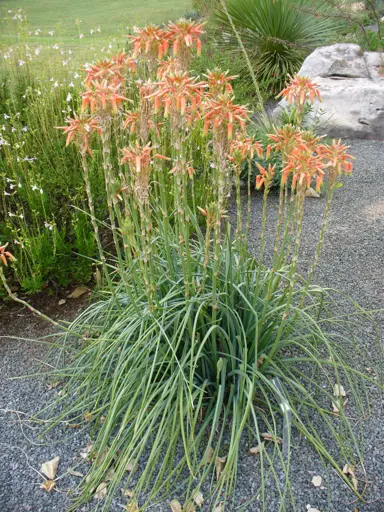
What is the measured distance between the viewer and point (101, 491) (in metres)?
1.96

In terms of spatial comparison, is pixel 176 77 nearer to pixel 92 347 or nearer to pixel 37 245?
pixel 92 347

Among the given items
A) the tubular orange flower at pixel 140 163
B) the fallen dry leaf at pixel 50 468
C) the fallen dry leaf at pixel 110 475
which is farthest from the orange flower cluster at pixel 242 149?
the fallen dry leaf at pixel 50 468

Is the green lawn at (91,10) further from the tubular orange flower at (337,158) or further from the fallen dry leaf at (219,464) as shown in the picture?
the fallen dry leaf at (219,464)

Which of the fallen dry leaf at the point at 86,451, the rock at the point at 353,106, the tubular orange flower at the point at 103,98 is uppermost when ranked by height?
the tubular orange flower at the point at 103,98

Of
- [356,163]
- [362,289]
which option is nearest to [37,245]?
[362,289]

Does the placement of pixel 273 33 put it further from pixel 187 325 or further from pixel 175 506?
pixel 175 506

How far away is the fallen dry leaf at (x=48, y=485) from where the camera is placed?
200 cm

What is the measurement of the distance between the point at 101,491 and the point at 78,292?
5.22ft

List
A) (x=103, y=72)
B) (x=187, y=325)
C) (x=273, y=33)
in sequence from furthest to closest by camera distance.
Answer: (x=273, y=33)
(x=187, y=325)
(x=103, y=72)

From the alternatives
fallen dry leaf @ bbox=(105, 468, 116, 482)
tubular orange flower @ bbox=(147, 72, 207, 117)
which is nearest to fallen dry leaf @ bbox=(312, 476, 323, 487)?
fallen dry leaf @ bbox=(105, 468, 116, 482)

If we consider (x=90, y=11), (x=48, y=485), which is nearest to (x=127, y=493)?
(x=48, y=485)

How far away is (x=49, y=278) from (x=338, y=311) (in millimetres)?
1823

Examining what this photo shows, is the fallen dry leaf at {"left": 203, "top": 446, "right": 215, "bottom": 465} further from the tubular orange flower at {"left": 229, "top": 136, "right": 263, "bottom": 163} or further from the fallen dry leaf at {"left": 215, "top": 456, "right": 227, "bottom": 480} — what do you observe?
the tubular orange flower at {"left": 229, "top": 136, "right": 263, "bottom": 163}

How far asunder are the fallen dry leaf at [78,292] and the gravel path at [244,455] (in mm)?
146
